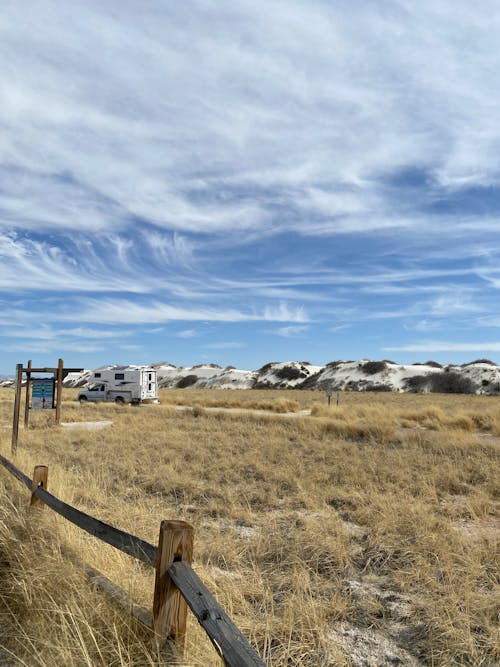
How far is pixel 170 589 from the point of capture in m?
3.04

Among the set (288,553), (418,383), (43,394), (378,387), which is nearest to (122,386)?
(43,394)

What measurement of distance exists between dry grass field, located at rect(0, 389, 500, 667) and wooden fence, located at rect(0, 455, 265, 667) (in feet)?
0.49

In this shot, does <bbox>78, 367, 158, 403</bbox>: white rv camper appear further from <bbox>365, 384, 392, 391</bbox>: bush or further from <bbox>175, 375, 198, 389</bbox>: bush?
<bbox>175, 375, 198, 389</bbox>: bush

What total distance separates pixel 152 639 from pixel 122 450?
11.0 meters

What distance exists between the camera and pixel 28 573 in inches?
170

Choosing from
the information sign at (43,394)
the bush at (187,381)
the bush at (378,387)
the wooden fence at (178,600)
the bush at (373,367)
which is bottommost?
the wooden fence at (178,600)

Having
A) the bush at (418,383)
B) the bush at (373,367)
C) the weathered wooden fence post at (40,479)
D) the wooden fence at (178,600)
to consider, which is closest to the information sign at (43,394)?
the weathered wooden fence post at (40,479)

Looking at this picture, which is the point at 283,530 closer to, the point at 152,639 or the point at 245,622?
the point at 245,622

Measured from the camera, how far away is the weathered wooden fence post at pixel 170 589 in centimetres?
304

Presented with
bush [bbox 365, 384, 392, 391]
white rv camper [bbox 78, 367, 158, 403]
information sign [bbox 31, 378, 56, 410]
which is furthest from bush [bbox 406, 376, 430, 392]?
information sign [bbox 31, 378, 56, 410]

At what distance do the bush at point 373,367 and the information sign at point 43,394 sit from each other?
68.4m

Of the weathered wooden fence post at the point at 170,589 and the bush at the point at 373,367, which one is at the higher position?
the bush at the point at 373,367

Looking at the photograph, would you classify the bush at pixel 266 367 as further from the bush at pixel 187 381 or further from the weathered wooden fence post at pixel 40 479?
the weathered wooden fence post at pixel 40 479

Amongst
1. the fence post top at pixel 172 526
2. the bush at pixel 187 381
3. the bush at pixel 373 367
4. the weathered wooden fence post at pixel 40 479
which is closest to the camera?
the fence post top at pixel 172 526
